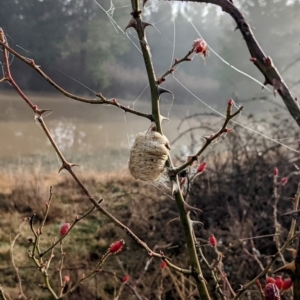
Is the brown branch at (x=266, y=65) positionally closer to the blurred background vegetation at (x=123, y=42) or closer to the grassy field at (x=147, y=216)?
the grassy field at (x=147, y=216)

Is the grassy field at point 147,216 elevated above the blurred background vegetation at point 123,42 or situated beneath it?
situated beneath

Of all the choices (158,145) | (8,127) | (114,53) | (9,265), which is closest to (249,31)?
(158,145)

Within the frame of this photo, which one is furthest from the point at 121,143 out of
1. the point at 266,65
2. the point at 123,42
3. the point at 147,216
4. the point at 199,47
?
the point at 266,65

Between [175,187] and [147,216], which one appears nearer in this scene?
[175,187]

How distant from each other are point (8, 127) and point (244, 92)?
201cm

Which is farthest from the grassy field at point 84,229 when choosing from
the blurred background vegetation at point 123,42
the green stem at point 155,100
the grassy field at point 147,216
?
the green stem at point 155,100

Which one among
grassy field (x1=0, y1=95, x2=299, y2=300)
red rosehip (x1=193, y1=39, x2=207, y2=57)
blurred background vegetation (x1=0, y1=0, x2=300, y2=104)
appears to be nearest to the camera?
red rosehip (x1=193, y1=39, x2=207, y2=57)

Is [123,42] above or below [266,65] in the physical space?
above

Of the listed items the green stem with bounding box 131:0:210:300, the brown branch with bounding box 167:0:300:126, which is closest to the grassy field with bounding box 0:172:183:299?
the green stem with bounding box 131:0:210:300

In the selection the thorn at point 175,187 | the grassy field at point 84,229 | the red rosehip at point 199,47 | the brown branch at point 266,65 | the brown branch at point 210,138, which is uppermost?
the red rosehip at point 199,47

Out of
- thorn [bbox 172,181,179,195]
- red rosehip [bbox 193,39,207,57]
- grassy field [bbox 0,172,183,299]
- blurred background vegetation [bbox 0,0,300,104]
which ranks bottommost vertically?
grassy field [bbox 0,172,183,299]

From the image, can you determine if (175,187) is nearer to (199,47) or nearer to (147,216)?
(199,47)

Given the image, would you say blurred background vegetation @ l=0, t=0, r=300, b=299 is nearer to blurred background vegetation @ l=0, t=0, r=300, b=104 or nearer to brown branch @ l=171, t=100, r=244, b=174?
blurred background vegetation @ l=0, t=0, r=300, b=104

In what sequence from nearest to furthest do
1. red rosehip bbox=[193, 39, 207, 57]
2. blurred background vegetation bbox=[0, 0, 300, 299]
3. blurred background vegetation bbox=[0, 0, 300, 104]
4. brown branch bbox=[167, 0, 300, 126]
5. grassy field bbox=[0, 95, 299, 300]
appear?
brown branch bbox=[167, 0, 300, 126]
red rosehip bbox=[193, 39, 207, 57]
grassy field bbox=[0, 95, 299, 300]
blurred background vegetation bbox=[0, 0, 300, 299]
blurred background vegetation bbox=[0, 0, 300, 104]
